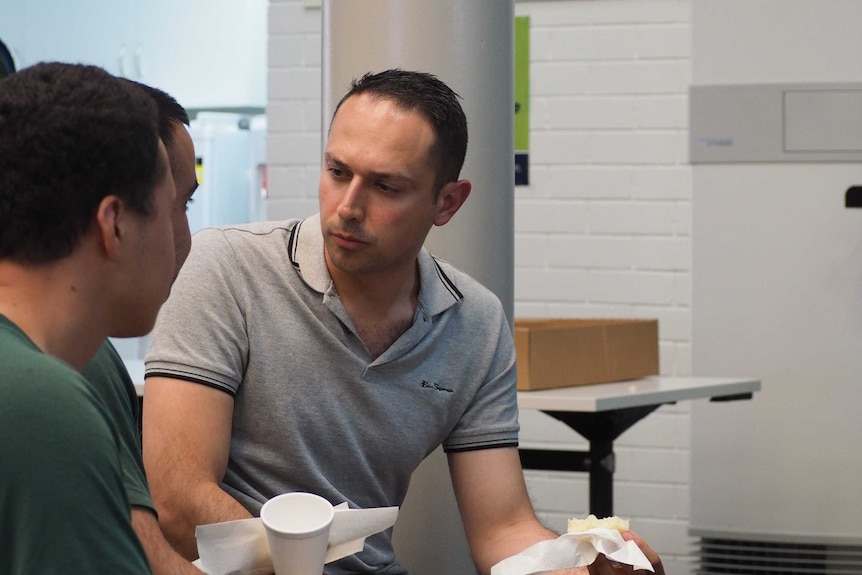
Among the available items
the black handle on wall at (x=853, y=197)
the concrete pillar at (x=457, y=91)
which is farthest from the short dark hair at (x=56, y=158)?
the black handle on wall at (x=853, y=197)

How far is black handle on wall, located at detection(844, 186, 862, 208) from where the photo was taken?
3.30 metres

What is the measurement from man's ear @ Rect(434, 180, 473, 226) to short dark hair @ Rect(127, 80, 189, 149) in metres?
0.45

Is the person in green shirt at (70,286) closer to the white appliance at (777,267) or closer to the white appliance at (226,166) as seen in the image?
the white appliance at (777,267)

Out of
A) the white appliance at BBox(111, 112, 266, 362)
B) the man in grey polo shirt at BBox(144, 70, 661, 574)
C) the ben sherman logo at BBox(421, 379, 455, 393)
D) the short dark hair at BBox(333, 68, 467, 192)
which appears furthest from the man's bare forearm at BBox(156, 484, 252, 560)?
the white appliance at BBox(111, 112, 266, 362)

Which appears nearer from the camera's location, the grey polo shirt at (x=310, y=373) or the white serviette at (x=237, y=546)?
the white serviette at (x=237, y=546)

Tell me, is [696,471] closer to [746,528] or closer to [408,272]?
[746,528]

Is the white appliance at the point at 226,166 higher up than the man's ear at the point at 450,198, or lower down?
higher up

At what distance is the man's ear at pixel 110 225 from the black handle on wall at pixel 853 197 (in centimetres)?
287

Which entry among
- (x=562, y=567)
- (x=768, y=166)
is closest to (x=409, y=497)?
(x=562, y=567)

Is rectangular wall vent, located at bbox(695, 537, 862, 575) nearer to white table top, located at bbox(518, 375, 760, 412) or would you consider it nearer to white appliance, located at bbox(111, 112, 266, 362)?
white table top, located at bbox(518, 375, 760, 412)

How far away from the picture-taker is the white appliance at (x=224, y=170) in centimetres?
448

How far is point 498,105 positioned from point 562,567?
101 centimetres

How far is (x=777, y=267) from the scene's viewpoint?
343cm

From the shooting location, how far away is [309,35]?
146 inches
